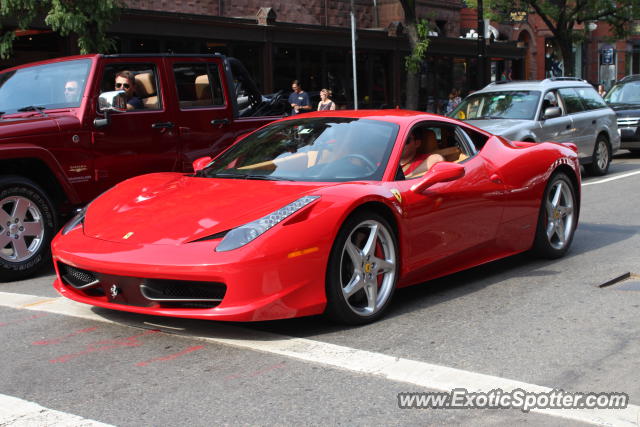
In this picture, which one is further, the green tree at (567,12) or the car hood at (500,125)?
the green tree at (567,12)

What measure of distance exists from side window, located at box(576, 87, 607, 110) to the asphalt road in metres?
9.51

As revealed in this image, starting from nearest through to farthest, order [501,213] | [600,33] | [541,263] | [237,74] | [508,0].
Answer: [501,213], [541,263], [237,74], [508,0], [600,33]

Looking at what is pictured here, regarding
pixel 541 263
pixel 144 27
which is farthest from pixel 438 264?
pixel 144 27

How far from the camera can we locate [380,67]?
30.5 metres

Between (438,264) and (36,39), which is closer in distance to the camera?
(438,264)

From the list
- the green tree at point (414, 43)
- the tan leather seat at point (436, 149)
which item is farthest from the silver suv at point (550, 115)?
the tan leather seat at point (436, 149)

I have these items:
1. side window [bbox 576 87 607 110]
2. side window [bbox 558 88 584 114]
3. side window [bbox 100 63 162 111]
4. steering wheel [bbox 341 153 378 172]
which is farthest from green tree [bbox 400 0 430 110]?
steering wheel [bbox 341 153 378 172]

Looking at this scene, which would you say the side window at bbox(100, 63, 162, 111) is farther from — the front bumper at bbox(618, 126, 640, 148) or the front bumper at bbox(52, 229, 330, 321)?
the front bumper at bbox(618, 126, 640, 148)

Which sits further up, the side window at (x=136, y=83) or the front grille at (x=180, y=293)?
the side window at (x=136, y=83)

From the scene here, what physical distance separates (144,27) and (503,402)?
716 inches

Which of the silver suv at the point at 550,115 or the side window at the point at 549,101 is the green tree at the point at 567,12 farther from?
the side window at the point at 549,101

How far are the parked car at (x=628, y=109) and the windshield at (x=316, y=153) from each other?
565 inches

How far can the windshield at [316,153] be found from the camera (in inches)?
224

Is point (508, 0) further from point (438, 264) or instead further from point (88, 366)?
point (88, 366)
